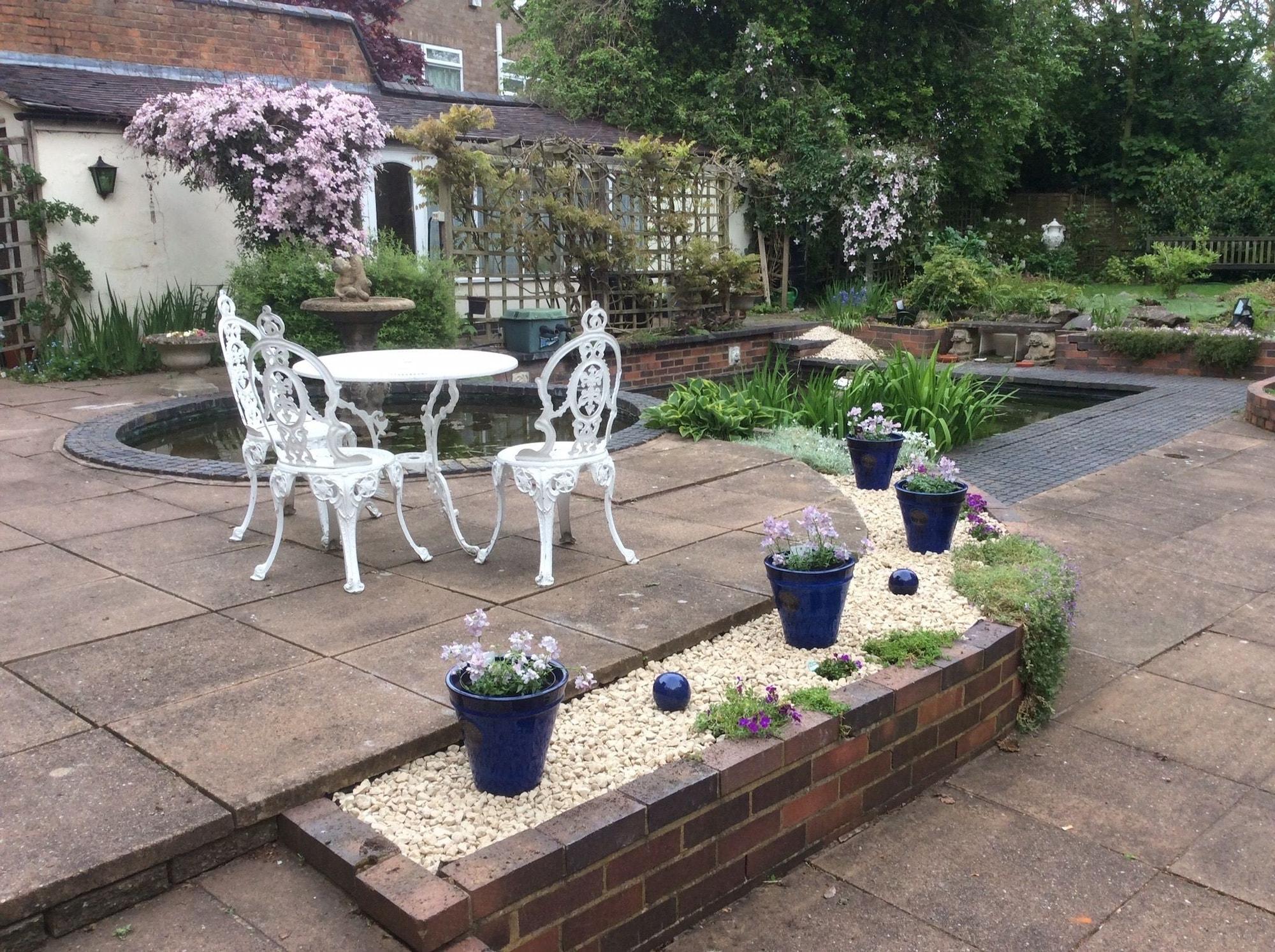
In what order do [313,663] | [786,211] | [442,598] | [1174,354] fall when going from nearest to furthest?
[313,663] → [442,598] → [1174,354] → [786,211]

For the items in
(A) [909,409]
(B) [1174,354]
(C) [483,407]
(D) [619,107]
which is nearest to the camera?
(A) [909,409]

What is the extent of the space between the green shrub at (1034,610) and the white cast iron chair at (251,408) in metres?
2.45

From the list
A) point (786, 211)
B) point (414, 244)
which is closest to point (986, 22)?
point (786, 211)

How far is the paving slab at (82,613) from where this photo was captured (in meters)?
3.45

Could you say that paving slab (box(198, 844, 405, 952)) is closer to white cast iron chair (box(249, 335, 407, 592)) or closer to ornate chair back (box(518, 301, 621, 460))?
white cast iron chair (box(249, 335, 407, 592))

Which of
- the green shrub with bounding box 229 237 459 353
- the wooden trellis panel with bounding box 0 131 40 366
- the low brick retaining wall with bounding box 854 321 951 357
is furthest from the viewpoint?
the low brick retaining wall with bounding box 854 321 951 357

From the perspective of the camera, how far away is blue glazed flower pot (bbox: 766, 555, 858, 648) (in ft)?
11.2

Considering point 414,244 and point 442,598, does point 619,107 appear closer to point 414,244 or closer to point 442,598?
point 414,244

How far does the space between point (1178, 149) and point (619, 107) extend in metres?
11.5

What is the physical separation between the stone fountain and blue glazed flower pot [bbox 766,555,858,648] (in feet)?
17.6

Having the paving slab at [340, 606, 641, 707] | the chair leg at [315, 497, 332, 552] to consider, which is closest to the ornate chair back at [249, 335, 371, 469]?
the chair leg at [315, 497, 332, 552]

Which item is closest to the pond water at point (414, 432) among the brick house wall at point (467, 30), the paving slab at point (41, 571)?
the paving slab at point (41, 571)

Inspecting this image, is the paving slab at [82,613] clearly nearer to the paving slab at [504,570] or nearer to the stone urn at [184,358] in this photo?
the paving slab at [504,570]

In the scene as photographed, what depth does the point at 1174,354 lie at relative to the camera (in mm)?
11133
